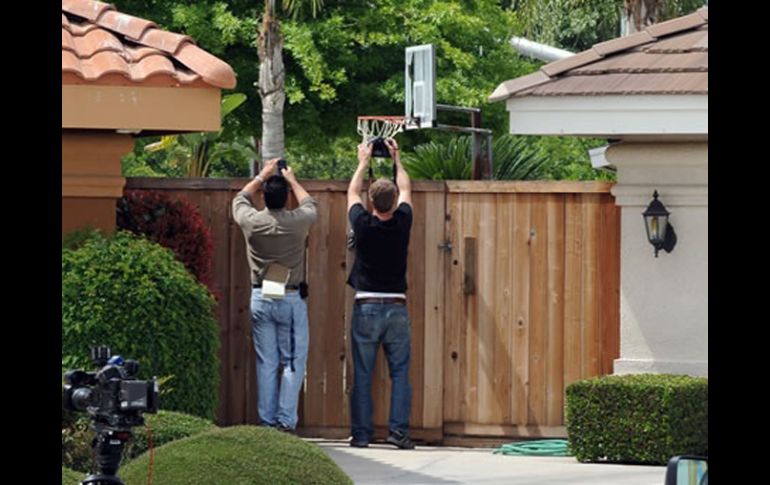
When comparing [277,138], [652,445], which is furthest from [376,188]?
[277,138]

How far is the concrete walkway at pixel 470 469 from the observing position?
11.2 meters

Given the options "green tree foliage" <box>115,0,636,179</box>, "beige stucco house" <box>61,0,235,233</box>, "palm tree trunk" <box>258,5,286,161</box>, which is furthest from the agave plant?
"green tree foliage" <box>115,0,636,179</box>

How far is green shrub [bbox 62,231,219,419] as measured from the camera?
10688mm

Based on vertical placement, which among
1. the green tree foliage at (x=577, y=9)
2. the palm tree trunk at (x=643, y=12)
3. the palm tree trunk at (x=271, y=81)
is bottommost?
the palm tree trunk at (x=271, y=81)

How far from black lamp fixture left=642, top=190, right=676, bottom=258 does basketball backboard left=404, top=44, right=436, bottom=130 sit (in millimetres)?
2783

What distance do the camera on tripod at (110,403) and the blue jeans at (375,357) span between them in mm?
7036

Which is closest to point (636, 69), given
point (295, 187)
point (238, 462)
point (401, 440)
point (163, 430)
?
point (295, 187)

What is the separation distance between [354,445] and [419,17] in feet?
60.6

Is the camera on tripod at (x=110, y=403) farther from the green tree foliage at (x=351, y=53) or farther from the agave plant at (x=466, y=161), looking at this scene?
A: the green tree foliage at (x=351, y=53)

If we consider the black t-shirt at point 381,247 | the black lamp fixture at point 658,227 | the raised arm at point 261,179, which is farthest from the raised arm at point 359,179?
the black lamp fixture at point 658,227

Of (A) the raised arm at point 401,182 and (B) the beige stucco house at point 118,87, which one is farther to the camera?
(A) the raised arm at point 401,182

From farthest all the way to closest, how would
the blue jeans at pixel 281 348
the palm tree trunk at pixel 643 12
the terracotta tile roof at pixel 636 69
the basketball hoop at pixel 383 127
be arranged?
the palm tree trunk at pixel 643 12 → the basketball hoop at pixel 383 127 → the blue jeans at pixel 281 348 → the terracotta tile roof at pixel 636 69

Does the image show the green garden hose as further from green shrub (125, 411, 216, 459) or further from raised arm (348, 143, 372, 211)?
green shrub (125, 411, 216, 459)
